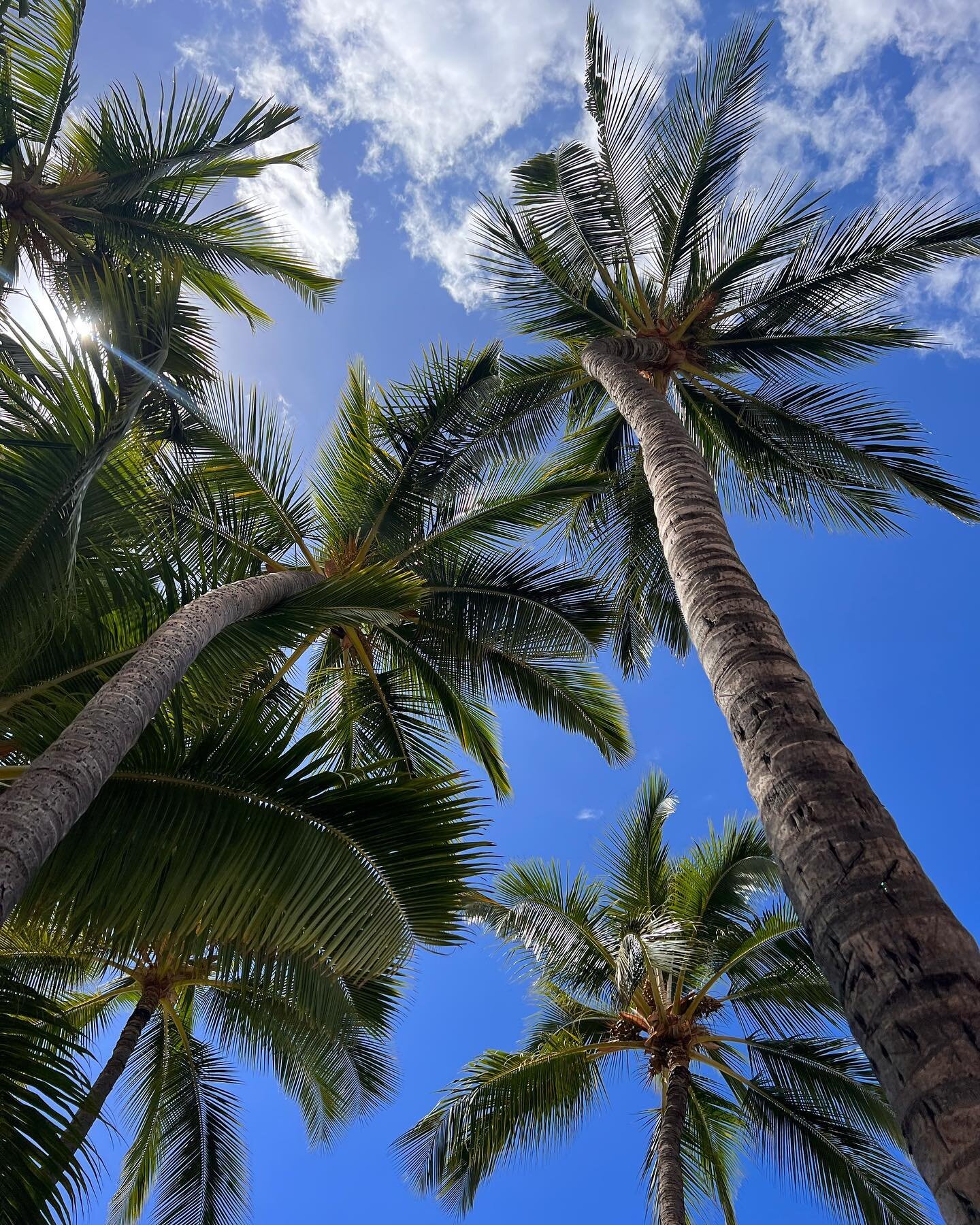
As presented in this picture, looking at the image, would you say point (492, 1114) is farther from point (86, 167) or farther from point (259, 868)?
point (86, 167)

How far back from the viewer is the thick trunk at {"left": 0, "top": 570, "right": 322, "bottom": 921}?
10.00 ft

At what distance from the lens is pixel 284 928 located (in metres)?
4.39

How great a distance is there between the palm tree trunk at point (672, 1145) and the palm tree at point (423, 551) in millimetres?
3855

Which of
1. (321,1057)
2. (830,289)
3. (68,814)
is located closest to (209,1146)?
(321,1057)

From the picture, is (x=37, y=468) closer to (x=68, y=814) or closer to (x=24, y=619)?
(x=24, y=619)

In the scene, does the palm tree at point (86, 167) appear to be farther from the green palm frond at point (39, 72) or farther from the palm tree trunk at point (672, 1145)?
the palm tree trunk at point (672, 1145)

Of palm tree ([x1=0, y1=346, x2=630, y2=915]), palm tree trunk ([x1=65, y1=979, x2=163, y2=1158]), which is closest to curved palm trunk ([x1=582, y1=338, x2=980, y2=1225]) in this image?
palm tree ([x1=0, y1=346, x2=630, y2=915])

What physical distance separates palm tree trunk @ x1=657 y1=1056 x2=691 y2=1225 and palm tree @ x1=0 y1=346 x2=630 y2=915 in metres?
Answer: 3.86

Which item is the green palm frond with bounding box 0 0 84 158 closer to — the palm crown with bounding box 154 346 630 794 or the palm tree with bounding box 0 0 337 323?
the palm tree with bounding box 0 0 337 323

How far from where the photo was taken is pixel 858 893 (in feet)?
8.63

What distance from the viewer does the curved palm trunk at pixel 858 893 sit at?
6.89ft

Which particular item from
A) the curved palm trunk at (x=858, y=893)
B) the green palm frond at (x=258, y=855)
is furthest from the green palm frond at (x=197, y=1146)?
the curved palm trunk at (x=858, y=893)

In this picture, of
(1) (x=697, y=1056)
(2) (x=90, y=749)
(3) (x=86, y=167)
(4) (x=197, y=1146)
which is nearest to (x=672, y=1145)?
(1) (x=697, y=1056)

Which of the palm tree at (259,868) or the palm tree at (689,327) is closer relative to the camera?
the palm tree at (259,868)
